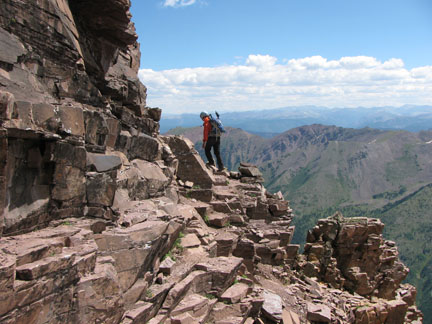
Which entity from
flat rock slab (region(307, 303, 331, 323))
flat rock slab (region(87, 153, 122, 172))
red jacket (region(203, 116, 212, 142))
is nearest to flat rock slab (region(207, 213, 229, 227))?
flat rock slab (region(307, 303, 331, 323))

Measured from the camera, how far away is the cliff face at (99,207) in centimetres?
1243

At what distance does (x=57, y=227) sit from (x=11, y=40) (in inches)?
319

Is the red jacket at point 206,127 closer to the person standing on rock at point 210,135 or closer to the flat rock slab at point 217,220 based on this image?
the person standing on rock at point 210,135

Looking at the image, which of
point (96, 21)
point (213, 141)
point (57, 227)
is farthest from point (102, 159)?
point (213, 141)

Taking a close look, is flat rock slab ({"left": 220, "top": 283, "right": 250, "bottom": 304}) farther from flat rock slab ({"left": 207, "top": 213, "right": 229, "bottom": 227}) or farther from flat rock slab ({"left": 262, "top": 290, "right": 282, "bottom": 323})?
flat rock slab ({"left": 207, "top": 213, "right": 229, "bottom": 227})

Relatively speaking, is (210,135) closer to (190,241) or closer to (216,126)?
(216,126)

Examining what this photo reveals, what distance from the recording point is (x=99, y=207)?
658 inches

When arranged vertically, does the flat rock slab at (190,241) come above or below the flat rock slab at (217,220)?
above

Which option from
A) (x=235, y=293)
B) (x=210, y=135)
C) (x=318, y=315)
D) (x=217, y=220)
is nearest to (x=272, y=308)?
(x=235, y=293)

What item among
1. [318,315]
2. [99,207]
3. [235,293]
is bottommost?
[318,315]

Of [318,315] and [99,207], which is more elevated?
[99,207]

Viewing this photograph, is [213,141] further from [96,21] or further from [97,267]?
[97,267]

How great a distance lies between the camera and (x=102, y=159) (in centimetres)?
1733

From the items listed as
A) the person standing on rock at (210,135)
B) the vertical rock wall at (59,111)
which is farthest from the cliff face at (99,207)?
the person standing on rock at (210,135)
